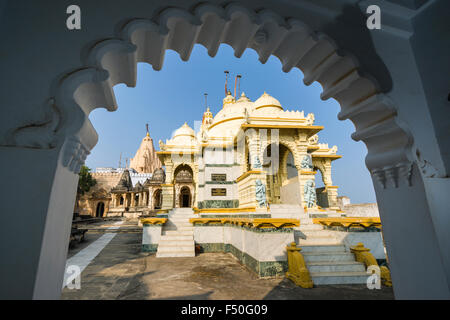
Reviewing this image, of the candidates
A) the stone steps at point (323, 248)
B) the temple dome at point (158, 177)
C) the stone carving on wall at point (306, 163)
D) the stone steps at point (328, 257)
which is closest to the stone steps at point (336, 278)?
the stone steps at point (328, 257)

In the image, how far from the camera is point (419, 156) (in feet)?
6.82

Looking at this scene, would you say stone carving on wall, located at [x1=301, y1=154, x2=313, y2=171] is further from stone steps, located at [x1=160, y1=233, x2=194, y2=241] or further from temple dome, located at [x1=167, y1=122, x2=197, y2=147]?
temple dome, located at [x1=167, y1=122, x2=197, y2=147]

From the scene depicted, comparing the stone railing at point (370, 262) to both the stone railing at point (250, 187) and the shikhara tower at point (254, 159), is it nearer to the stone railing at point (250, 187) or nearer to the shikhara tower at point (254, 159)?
the shikhara tower at point (254, 159)

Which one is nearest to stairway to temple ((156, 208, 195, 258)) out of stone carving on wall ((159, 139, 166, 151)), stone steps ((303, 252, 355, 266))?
stone steps ((303, 252, 355, 266))

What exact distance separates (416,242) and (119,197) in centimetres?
3387

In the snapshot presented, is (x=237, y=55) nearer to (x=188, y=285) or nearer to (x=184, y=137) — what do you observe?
(x=188, y=285)

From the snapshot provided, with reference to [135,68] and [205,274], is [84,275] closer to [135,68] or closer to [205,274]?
[205,274]

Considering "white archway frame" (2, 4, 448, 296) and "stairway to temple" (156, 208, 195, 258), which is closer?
"white archway frame" (2, 4, 448, 296)

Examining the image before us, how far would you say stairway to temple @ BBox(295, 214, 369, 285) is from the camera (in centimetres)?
456

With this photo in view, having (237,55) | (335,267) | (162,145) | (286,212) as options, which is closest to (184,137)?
(162,145)

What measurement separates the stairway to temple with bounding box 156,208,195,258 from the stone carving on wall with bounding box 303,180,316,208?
15.9ft

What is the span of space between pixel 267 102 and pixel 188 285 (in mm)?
9908

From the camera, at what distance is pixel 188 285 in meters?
4.38

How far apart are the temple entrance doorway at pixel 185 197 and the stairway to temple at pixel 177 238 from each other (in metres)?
17.0
